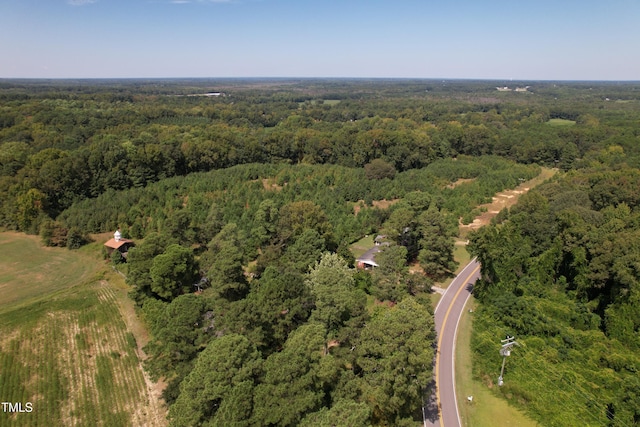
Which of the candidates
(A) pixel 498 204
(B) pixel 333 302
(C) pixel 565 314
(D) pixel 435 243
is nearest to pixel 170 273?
(B) pixel 333 302

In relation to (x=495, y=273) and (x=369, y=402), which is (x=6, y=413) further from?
(x=495, y=273)

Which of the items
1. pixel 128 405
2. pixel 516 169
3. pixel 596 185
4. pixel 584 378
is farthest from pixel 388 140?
pixel 128 405

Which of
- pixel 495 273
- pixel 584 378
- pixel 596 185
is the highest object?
pixel 596 185

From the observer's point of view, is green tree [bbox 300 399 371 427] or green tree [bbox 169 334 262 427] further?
green tree [bbox 169 334 262 427]

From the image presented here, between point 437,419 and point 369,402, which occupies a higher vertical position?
point 369,402

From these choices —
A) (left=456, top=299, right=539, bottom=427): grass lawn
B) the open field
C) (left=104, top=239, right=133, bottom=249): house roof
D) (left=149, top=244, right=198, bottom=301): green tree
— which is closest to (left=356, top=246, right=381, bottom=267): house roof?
(left=456, top=299, right=539, bottom=427): grass lawn

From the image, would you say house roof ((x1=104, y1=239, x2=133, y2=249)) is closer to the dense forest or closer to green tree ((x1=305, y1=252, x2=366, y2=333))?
the dense forest

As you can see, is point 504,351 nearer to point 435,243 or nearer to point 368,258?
point 435,243
